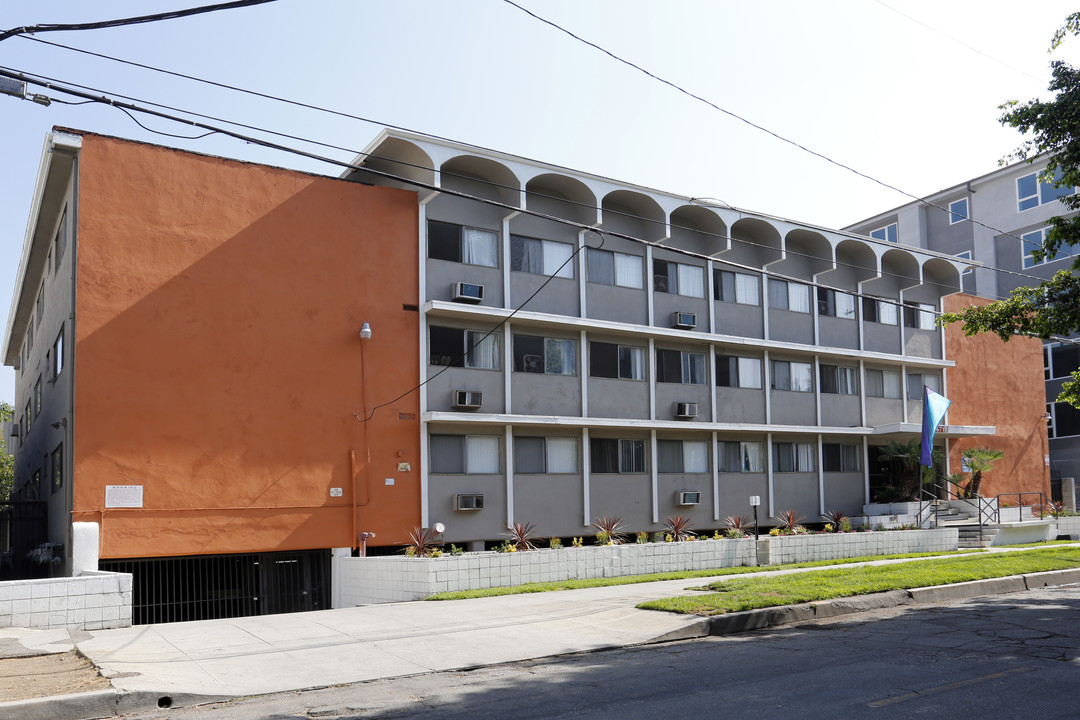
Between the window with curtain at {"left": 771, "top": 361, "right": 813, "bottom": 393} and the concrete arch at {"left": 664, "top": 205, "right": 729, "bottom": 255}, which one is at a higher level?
the concrete arch at {"left": 664, "top": 205, "right": 729, "bottom": 255}

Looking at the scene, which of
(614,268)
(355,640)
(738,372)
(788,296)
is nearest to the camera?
(355,640)

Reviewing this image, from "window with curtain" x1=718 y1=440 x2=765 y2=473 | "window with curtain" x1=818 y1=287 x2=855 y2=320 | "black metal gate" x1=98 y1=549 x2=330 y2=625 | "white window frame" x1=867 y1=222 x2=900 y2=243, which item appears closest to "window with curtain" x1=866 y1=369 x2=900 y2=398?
"window with curtain" x1=818 y1=287 x2=855 y2=320

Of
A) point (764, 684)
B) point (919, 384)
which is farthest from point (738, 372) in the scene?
point (764, 684)

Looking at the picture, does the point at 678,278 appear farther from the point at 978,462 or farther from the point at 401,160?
the point at 978,462

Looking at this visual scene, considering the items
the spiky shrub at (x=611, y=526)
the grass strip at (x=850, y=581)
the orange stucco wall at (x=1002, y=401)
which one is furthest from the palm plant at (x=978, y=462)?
the spiky shrub at (x=611, y=526)

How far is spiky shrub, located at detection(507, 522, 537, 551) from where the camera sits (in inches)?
930

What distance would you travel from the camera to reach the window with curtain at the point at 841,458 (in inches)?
1254

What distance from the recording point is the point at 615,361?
1068 inches

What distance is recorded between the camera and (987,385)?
1432 inches

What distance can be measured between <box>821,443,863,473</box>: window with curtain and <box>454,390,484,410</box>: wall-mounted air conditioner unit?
13.5m

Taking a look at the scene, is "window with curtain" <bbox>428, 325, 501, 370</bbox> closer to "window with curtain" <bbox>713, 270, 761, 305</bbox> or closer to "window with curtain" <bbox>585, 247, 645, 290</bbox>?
"window with curtain" <bbox>585, 247, 645, 290</bbox>

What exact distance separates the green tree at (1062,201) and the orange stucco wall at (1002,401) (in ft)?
57.5

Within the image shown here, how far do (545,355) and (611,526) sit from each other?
4926 millimetres

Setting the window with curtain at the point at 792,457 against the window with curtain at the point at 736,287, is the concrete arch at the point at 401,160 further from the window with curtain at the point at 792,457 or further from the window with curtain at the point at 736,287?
the window with curtain at the point at 792,457
